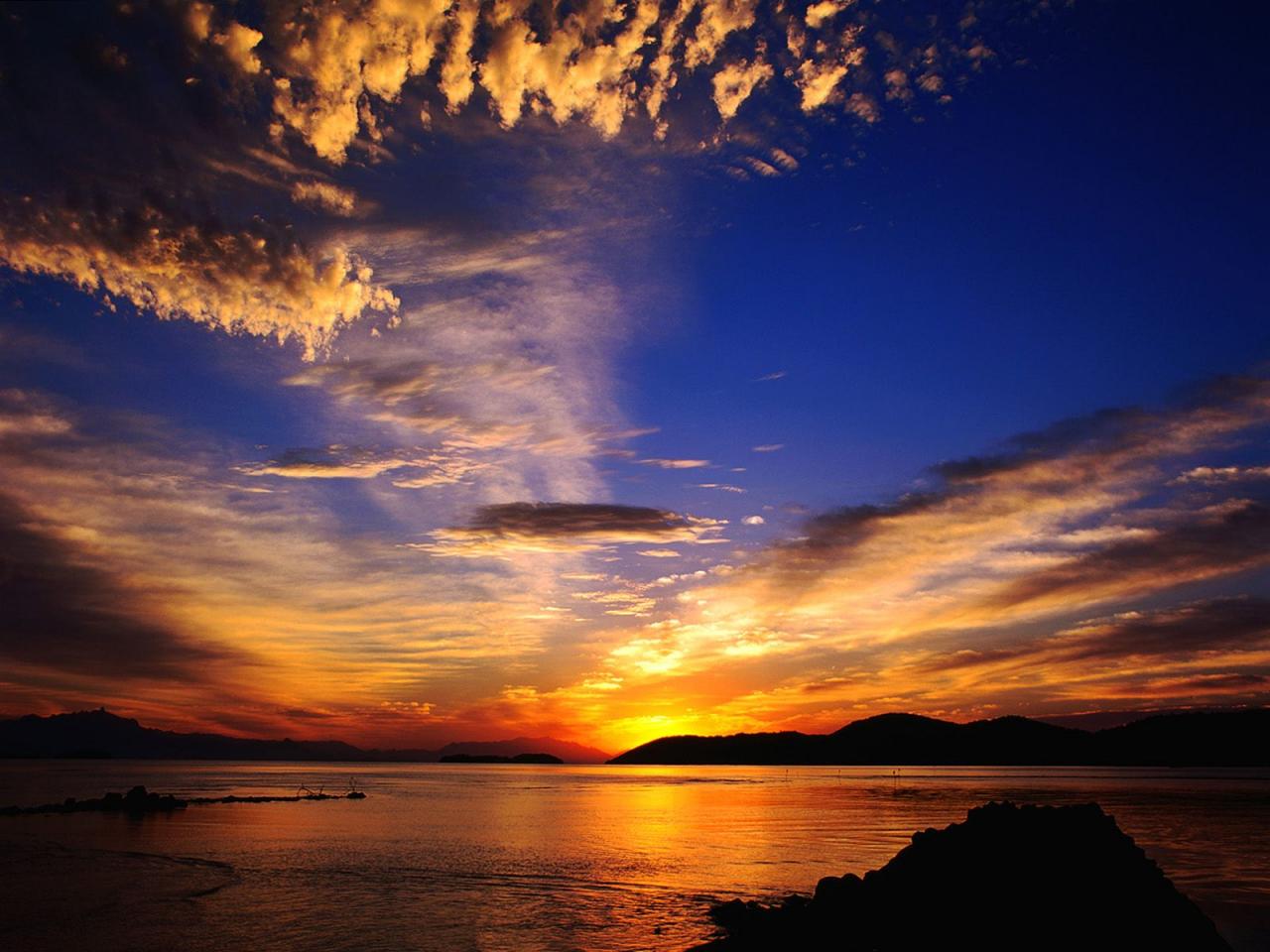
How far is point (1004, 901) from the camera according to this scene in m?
25.4

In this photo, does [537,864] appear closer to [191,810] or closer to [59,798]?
[191,810]

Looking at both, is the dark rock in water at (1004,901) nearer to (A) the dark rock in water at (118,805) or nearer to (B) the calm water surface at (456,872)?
(B) the calm water surface at (456,872)

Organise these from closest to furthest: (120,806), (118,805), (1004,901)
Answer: (1004,901), (120,806), (118,805)

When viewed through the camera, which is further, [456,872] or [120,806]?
[120,806]

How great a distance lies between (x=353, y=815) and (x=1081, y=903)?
7853 cm

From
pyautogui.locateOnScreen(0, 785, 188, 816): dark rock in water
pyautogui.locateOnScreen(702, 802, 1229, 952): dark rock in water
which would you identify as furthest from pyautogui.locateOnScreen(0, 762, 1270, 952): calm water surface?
pyautogui.locateOnScreen(0, 785, 188, 816): dark rock in water

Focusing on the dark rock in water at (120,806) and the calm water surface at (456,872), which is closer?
the calm water surface at (456,872)

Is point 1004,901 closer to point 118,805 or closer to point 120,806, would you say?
point 120,806

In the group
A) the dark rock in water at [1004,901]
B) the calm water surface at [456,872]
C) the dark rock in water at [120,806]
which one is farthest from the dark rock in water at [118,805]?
the dark rock in water at [1004,901]

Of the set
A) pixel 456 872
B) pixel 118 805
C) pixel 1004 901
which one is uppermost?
pixel 118 805

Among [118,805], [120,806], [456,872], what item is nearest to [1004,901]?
[456,872]

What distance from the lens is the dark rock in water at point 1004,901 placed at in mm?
23594

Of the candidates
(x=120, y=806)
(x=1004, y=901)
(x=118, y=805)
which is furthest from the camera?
(x=118, y=805)

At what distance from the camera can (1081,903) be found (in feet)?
80.5
